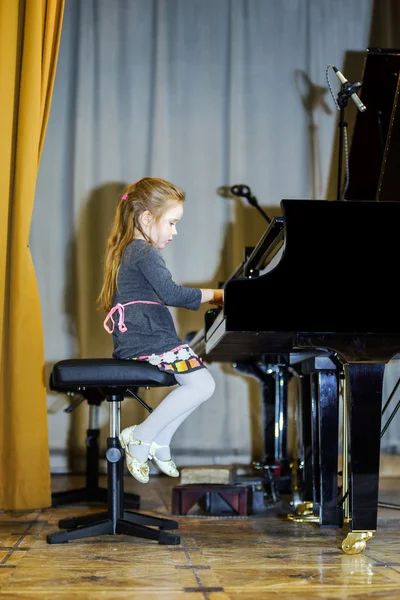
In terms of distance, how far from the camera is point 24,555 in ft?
7.00

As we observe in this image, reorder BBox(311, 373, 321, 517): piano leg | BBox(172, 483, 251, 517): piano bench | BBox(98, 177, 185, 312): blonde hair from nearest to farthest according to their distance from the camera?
BBox(98, 177, 185, 312): blonde hair, BBox(311, 373, 321, 517): piano leg, BBox(172, 483, 251, 517): piano bench

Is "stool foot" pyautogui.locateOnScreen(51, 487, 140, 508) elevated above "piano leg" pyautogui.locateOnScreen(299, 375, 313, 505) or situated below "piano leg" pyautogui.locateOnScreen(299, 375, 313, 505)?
below

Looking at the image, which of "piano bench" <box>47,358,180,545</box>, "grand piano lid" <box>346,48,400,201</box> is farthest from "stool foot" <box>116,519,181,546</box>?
"grand piano lid" <box>346,48,400,201</box>

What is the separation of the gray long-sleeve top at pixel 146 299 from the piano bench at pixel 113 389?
0.48 feet

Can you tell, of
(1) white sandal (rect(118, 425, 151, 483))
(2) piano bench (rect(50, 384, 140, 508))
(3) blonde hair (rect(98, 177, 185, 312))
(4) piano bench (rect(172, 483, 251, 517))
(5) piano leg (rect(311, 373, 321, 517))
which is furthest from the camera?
(2) piano bench (rect(50, 384, 140, 508))

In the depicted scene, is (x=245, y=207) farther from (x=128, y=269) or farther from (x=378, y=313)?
(x=378, y=313)

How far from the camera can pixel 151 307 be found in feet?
8.08

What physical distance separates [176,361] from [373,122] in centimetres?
155

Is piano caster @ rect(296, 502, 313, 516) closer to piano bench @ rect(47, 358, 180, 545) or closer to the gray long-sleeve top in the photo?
piano bench @ rect(47, 358, 180, 545)

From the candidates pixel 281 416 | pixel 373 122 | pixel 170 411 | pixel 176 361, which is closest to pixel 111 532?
pixel 170 411

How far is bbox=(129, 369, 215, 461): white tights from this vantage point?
2.31 metres

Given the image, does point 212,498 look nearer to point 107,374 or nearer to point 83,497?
point 83,497

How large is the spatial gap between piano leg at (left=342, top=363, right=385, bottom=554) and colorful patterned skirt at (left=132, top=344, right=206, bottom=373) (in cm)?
49

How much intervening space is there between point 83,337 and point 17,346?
1285 mm
